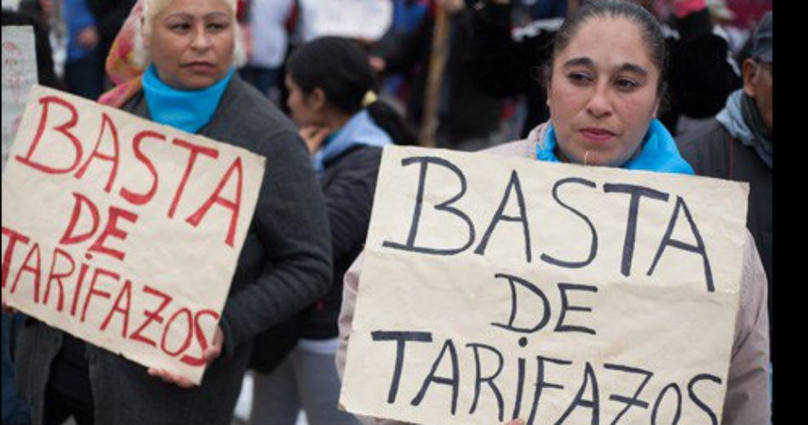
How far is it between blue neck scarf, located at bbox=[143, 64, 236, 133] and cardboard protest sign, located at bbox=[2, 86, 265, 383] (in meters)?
0.08

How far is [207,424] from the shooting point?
324cm

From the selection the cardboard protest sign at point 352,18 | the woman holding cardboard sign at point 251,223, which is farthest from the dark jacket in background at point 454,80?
the woman holding cardboard sign at point 251,223

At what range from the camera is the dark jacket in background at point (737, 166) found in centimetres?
338

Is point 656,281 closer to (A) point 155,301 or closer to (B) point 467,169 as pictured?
(B) point 467,169

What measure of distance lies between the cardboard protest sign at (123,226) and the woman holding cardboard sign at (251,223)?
0.10 m

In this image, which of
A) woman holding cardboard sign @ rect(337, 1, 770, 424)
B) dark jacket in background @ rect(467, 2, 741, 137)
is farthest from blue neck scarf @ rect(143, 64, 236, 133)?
Result: dark jacket in background @ rect(467, 2, 741, 137)

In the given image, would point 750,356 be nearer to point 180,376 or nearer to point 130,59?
point 180,376

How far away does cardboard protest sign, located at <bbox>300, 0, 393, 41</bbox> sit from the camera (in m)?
10.0

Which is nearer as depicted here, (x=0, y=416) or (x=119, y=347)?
(x=119, y=347)

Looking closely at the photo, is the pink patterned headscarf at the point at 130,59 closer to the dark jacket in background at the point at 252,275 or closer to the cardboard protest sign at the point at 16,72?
the dark jacket in background at the point at 252,275

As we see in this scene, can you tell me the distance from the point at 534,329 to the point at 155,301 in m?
1.05

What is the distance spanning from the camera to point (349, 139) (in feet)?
14.1
